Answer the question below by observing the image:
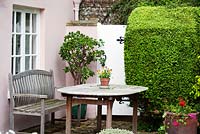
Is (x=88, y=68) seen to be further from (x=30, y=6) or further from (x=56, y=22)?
(x=30, y=6)

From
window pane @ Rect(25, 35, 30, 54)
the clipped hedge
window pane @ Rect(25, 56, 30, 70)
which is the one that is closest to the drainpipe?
window pane @ Rect(25, 35, 30, 54)

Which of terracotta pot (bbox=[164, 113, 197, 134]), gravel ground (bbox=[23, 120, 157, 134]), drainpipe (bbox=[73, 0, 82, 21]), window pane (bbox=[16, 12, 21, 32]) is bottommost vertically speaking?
gravel ground (bbox=[23, 120, 157, 134])

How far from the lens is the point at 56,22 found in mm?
10102

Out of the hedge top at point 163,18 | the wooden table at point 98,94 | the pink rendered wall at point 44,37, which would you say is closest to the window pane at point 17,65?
the pink rendered wall at point 44,37

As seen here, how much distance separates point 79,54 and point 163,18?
2.25 metres

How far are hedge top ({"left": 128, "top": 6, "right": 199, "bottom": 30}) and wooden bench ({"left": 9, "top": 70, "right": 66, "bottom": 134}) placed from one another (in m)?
2.17

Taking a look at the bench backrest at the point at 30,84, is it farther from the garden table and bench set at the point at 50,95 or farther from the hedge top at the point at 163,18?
the hedge top at the point at 163,18

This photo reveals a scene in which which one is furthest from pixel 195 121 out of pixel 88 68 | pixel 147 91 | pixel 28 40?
pixel 28 40

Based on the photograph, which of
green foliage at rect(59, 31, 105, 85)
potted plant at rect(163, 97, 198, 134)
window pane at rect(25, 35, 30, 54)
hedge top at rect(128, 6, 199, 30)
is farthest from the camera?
green foliage at rect(59, 31, 105, 85)

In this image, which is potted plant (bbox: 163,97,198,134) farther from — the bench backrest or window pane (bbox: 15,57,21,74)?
window pane (bbox: 15,57,21,74)

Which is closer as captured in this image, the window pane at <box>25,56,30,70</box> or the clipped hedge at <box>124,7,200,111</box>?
the clipped hedge at <box>124,7,200,111</box>

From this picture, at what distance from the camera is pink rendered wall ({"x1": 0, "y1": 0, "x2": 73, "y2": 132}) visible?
26.6ft

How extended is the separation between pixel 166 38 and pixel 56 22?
2.98 metres

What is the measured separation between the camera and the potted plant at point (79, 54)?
9.75m
